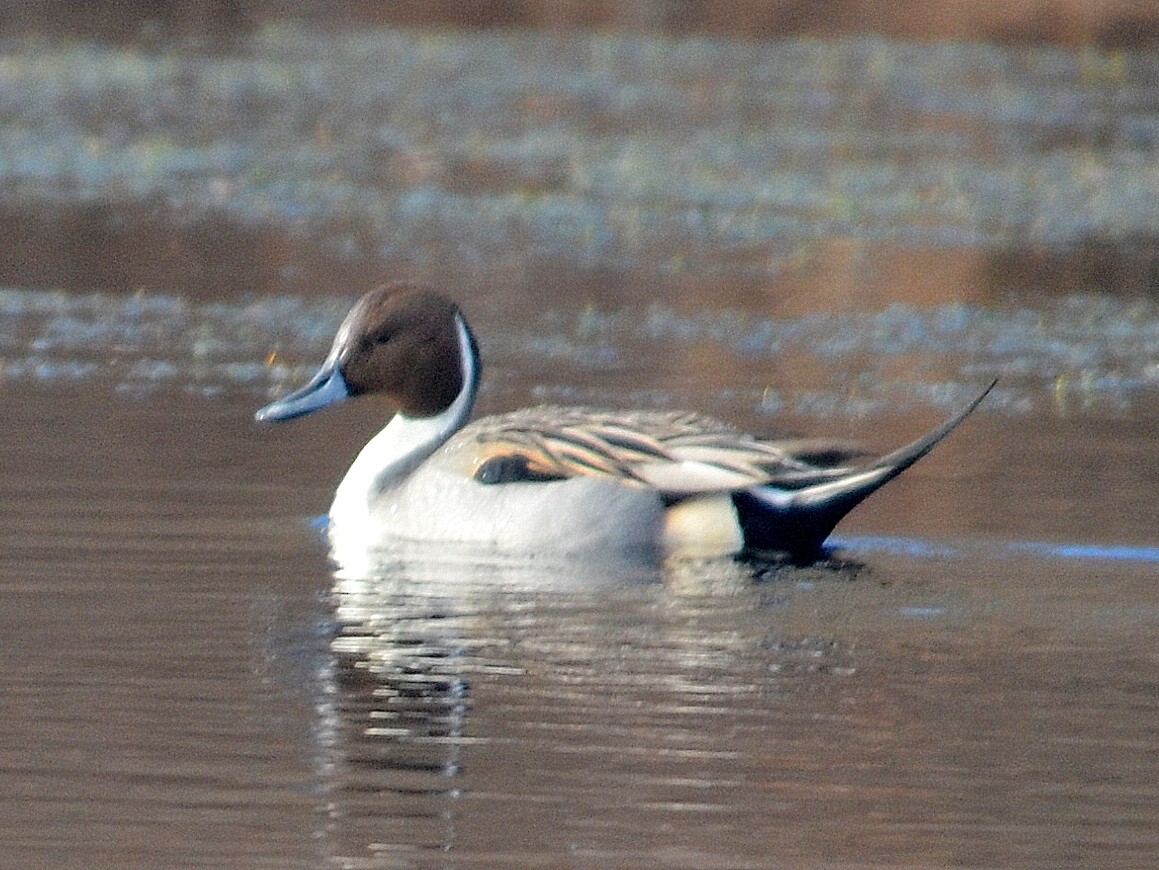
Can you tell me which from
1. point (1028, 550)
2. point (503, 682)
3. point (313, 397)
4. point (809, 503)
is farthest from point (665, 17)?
point (503, 682)

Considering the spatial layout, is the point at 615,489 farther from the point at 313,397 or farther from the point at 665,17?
the point at 665,17

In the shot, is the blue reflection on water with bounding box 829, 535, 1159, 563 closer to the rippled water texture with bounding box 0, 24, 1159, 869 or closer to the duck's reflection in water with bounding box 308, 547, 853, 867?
the rippled water texture with bounding box 0, 24, 1159, 869

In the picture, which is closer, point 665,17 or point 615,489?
point 615,489

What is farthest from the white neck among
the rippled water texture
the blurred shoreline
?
the blurred shoreline

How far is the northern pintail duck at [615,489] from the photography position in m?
9.52

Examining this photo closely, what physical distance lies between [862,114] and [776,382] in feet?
43.7

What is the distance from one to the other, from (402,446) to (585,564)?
1296 mm

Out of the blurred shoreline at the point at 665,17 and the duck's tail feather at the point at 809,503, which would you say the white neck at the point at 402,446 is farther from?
the blurred shoreline at the point at 665,17

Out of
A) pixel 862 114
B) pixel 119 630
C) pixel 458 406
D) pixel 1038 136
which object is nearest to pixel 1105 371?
pixel 458 406

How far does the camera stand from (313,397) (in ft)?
34.1

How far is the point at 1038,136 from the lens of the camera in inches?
952

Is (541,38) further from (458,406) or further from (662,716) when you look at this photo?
(662,716)

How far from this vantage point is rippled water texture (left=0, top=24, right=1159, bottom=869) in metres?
6.17

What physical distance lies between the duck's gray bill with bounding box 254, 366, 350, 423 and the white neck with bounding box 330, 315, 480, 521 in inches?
8.8
